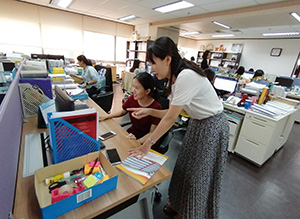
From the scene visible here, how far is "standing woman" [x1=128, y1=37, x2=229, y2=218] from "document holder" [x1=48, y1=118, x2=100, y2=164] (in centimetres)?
28

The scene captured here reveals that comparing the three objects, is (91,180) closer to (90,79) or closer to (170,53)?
(170,53)

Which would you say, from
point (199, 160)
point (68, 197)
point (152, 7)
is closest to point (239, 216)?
point (199, 160)

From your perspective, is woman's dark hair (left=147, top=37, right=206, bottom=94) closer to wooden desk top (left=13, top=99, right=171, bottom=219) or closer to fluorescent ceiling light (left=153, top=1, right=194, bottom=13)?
wooden desk top (left=13, top=99, right=171, bottom=219)

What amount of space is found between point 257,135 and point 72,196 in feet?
7.90

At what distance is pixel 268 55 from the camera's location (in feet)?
24.0

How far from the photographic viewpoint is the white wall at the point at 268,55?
665cm

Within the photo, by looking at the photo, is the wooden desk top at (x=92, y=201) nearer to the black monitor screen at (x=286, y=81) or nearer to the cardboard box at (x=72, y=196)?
the cardboard box at (x=72, y=196)

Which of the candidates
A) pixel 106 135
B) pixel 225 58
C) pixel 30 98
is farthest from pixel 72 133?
pixel 225 58

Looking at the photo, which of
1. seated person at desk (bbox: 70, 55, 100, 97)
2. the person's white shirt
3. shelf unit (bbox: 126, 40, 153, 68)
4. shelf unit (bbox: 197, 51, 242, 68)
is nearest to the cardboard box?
the person's white shirt

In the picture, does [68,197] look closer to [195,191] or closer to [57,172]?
[57,172]

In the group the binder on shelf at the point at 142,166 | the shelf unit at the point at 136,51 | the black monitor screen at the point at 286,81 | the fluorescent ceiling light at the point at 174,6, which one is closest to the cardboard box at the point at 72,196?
the binder on shelf at the point at 142,166

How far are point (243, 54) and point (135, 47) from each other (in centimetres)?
555

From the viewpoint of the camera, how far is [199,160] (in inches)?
45.4

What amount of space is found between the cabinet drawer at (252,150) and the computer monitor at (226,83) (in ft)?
3.79
